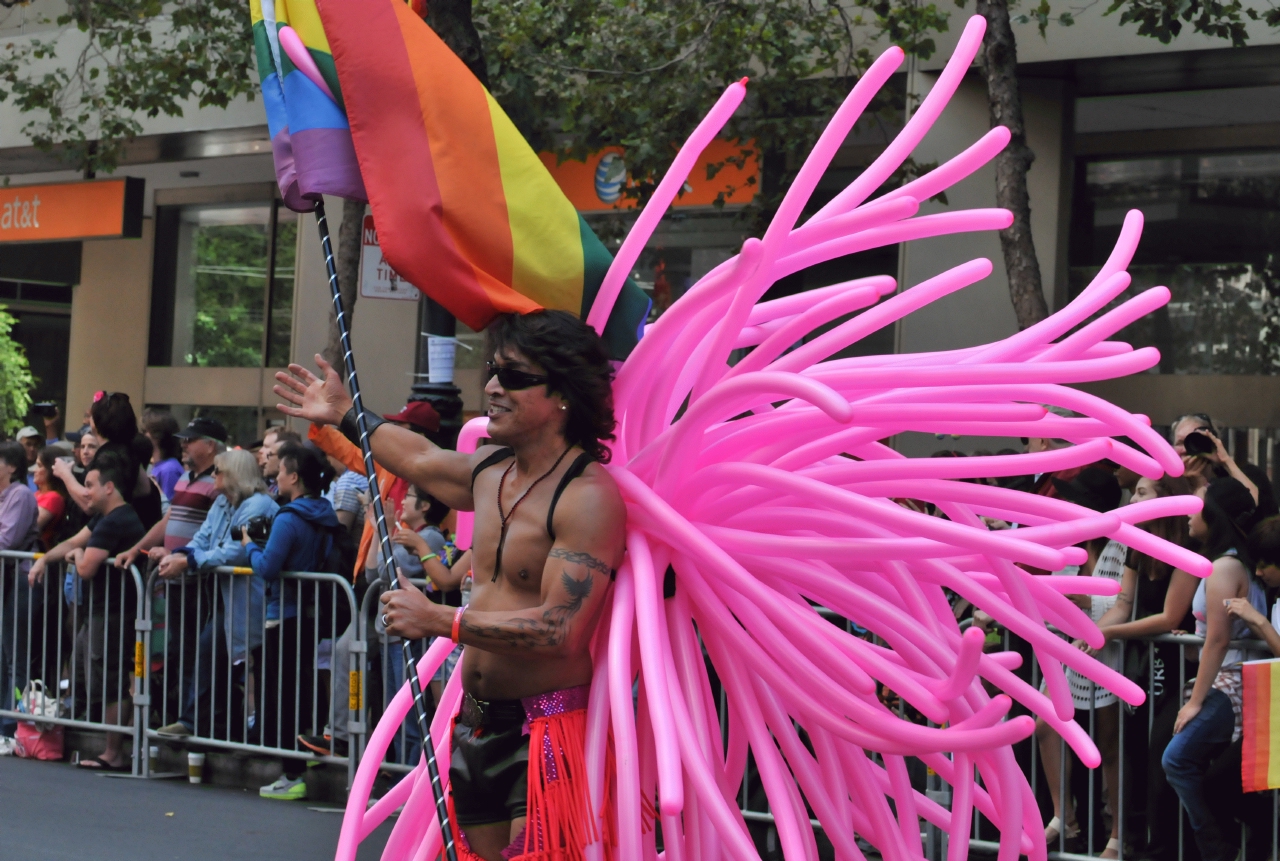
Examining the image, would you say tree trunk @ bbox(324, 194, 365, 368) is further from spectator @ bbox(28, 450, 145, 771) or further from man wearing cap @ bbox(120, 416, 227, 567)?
spectator @ bbox(28, 450, 145, 771)

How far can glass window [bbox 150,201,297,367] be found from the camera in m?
19.2

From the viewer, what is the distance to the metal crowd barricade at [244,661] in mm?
8211

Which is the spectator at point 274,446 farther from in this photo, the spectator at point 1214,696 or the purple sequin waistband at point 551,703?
the purple sequin waistband at point 551,703

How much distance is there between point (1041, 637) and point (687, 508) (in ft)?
2.95

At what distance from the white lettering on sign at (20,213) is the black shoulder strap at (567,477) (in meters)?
17.4

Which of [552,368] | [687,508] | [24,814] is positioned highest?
[552,368]

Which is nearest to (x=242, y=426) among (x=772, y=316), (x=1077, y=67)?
(x=1077, y=67)

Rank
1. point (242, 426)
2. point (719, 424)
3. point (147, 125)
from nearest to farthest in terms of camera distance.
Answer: point (719, 424) < point (147, 125) < point (242, 426)

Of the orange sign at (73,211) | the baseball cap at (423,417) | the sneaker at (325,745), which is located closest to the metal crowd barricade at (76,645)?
the sneaker at (325,745)

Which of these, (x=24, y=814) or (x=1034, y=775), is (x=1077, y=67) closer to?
(x=1034, y=775)

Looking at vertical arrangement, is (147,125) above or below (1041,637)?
above

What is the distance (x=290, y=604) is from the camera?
27.4 ft

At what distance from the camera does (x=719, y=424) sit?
12.5 ft

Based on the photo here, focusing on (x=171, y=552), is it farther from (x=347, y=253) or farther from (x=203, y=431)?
(x=347, y=253)
